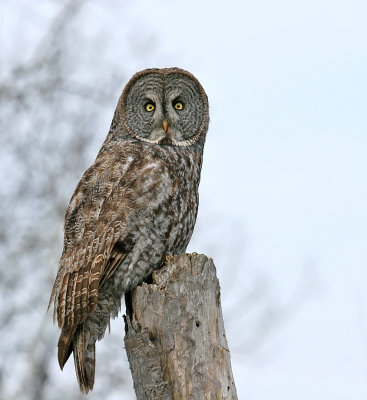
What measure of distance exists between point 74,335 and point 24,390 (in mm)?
4556

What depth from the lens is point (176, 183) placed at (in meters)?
5.29

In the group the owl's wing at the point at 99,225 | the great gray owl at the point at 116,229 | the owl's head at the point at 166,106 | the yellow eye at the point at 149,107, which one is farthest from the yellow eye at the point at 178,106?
the owl's wing at the point at 99,225

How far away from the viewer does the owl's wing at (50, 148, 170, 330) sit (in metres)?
4.82

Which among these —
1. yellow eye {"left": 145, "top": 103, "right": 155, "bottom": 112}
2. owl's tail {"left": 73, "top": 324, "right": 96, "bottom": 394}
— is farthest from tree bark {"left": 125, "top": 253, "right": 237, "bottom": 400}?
yellow eye {"left": 145, "top": 103, "right": 155, "bottom": 112}

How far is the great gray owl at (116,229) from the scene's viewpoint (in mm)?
4859

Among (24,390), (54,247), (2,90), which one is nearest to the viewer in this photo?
(24,390)

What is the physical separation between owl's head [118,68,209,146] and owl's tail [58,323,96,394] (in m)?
1.58

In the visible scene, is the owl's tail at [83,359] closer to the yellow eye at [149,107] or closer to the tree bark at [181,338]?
the tree bark at [181,338]

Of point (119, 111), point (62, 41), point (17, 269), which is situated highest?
point (62, 41)

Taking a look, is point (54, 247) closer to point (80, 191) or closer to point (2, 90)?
point (2, 90)

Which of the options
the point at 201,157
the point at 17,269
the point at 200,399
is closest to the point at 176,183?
the point at 201,157

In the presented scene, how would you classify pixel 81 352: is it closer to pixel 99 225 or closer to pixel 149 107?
pixel 99 225

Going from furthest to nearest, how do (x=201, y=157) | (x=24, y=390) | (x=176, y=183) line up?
(x=24, y=390), (x=201, y=157), (x=176, y=183)

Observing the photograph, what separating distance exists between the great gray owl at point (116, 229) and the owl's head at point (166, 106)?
4.5 inches
